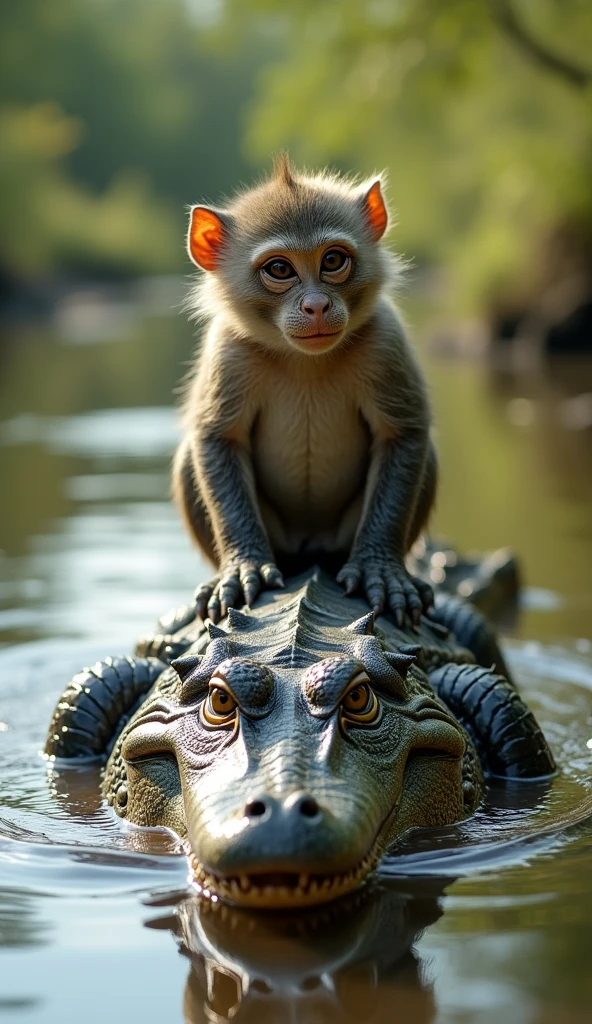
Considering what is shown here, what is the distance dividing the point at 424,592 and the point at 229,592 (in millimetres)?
730

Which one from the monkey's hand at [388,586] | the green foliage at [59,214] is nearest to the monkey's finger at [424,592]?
the monkey's hand at [388,586]

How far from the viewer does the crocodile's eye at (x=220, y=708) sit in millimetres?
4023

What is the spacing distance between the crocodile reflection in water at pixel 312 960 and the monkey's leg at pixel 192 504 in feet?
6.80

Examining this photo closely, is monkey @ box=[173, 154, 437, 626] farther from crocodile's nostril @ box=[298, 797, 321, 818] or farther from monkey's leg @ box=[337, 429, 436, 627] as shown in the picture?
crocodile's nostril @ box=[298, 797, 321, 818]

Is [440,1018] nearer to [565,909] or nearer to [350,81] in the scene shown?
[565,909]

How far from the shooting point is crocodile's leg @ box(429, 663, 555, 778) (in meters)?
4.95

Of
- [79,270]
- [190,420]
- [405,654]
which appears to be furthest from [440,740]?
[79,270]

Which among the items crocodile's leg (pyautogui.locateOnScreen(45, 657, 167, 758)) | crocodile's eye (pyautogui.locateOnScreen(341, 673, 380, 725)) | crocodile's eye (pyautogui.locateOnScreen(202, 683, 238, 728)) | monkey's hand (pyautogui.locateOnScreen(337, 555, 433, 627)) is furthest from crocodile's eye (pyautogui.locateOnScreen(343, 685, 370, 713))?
crocodile's leg (pyautogui.locateOnScreen(45, 657, 167, 758))

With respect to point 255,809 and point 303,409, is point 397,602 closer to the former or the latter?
point 303,409

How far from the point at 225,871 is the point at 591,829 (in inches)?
53.8

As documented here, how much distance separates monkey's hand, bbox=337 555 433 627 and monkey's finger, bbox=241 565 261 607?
31cm

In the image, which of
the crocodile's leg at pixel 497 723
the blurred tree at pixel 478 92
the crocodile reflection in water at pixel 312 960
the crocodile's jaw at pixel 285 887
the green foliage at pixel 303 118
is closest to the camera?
the crocodile reflection in water at pixel 312 960

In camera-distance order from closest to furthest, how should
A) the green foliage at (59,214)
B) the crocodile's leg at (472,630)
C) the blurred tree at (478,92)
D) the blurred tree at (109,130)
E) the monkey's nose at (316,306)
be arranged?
the monkey's nose at (316,306) < the crocodile's leg at (472,630) < the blurred tree at (478,92) < the green foliage at (59,214) < the blurred tree at (109,130)

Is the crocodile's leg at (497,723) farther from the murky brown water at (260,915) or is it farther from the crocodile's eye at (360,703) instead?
the crocodile's eye at (360,703)
